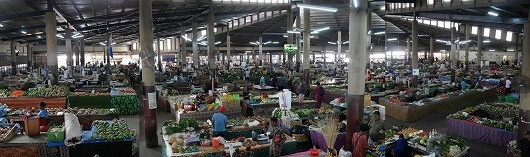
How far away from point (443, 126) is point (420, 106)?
4.75 feet

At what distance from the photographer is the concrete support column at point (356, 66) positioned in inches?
355

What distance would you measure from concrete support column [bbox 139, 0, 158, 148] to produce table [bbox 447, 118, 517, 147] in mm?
9528

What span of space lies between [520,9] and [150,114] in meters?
19.5

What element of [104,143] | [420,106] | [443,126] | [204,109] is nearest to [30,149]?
[104,143]

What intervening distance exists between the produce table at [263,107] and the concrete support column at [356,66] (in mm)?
5439

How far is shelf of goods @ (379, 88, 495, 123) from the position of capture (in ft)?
48.1

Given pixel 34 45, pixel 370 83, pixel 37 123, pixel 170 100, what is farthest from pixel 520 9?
pixel 34 45

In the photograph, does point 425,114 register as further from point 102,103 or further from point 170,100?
point 102,103

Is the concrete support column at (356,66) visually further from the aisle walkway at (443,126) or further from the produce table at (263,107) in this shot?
the produce table at (263,107)

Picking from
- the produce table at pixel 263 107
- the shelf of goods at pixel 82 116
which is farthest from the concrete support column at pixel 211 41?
the shelf of goods at pixel 82 116

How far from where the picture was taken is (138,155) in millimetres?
9906

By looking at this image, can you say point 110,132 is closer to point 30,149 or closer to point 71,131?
point 71,131

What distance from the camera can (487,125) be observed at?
37.1 feet

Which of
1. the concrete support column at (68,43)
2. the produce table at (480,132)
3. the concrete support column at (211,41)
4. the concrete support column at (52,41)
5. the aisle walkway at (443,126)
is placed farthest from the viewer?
the concrete support column at (211,41)
